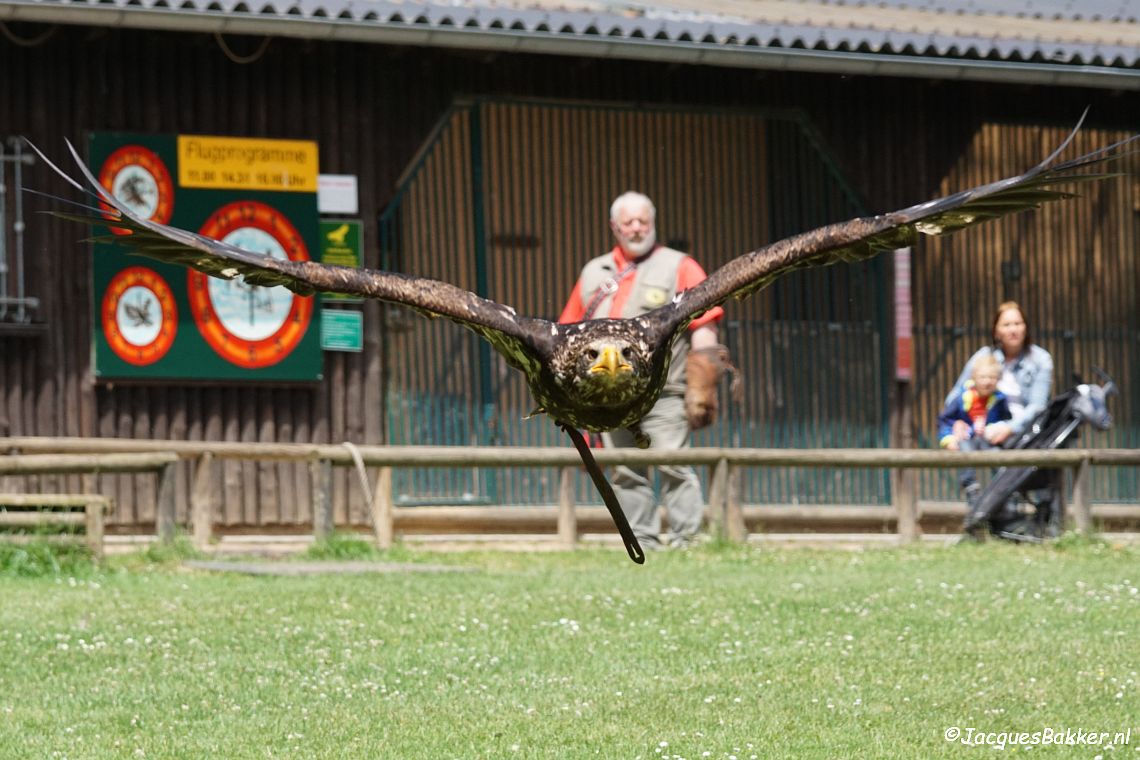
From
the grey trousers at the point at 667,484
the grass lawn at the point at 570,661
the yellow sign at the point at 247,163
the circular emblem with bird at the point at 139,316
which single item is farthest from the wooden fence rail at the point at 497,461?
the yellow sign at the point at 247,163

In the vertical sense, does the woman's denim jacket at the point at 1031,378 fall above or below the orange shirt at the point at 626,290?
below

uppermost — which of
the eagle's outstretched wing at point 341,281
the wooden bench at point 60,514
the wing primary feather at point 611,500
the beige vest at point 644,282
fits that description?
the beige vest at point 644,282

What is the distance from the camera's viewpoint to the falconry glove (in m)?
11.3

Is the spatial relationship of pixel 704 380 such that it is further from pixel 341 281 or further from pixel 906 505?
pixel 341 281

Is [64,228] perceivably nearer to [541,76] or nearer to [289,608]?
[541,76]

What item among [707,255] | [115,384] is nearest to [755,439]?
[707,255]

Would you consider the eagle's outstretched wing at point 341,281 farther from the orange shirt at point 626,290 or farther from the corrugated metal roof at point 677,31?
the corrugated metal roof at point 677,31

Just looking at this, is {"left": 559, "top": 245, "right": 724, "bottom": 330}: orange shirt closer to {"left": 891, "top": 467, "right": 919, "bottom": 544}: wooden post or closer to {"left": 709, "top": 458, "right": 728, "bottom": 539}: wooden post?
{"left": 709, "top": 458, "right": 728, "bottom": 539}: wooden post

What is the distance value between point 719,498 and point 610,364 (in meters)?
6.08

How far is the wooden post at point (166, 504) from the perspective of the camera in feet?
37.8

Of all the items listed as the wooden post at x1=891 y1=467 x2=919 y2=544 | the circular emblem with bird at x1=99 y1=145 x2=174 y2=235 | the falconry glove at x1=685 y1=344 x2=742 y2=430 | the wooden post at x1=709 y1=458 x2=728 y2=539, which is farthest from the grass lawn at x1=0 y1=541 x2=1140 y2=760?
the circular emblem with bird at x1=99 y1=145 x2=174 y2=235

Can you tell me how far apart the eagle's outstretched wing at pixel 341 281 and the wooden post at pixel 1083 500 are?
7152 millimetres

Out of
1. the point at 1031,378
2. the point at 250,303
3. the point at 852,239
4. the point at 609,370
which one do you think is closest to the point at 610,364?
the point at 609,370

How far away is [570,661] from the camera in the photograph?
838 centimetres
